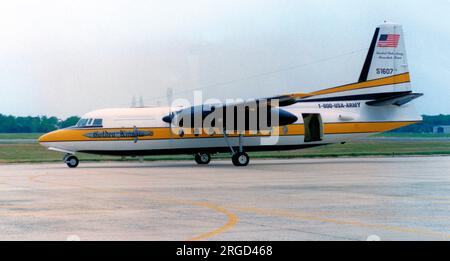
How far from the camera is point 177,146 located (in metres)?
36.8

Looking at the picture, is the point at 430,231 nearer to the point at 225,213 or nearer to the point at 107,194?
the point at 225,213

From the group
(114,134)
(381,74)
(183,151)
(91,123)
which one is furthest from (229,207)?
(381,74)

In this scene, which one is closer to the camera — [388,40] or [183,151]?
[183,151]

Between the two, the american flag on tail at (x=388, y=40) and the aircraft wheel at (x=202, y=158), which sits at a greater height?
the american flag on tail at (x=388, y=40)

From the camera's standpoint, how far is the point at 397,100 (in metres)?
38.1

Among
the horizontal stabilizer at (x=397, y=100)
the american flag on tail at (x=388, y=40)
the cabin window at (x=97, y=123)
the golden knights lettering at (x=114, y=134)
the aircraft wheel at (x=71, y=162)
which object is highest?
the american flag on tail at (x=388, y=40)

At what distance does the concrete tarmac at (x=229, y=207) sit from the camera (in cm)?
1260

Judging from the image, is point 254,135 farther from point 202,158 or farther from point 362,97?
point 362,97

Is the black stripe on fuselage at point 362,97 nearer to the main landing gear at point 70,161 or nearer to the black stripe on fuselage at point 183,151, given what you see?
the black stripe on fuselage at point 183,151

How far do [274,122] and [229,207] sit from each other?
64.2 ft

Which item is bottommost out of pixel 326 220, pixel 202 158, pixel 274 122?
pixel 326 220

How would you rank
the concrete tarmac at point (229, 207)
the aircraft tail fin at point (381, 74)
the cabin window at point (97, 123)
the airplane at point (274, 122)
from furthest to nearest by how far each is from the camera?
the aircraft tail fin at point (381, 74), the cabin window at point (97, 123), the airplane at point (274, 122), the concrete tarmac at point (229, 207)

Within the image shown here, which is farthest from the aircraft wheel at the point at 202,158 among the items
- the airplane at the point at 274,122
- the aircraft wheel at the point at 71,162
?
the aircraft wheel at the point at 71,162
